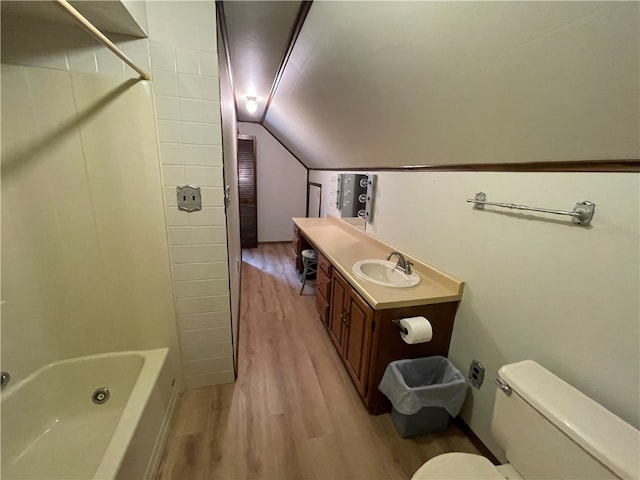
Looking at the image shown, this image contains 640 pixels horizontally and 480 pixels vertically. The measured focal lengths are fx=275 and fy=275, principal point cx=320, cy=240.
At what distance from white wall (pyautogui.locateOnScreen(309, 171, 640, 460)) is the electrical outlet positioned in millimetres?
30

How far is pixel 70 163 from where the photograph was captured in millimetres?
1288

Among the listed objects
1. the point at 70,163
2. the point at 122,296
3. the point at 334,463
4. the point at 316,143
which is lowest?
the point at 334,463

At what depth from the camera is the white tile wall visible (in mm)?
1296

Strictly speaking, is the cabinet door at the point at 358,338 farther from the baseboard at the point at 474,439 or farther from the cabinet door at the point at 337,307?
the baseboard at the point at 474,439

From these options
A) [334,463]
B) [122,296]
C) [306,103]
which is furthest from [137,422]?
[306,103]

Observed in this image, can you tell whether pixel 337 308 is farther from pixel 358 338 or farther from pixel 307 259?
pixel 307 259

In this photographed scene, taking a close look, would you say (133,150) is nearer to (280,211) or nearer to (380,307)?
(380,307)

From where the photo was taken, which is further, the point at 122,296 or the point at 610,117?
the point at 122,296

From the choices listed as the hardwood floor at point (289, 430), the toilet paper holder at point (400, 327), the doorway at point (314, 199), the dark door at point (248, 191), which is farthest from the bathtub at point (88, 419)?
the dark door at point (248, 191)

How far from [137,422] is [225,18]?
2.11m

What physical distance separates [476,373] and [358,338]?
Result: 0.66 metres

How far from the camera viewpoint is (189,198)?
4.86 feet

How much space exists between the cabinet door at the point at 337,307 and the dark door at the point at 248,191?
9.72 feet

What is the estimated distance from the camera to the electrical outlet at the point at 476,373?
1.45m
